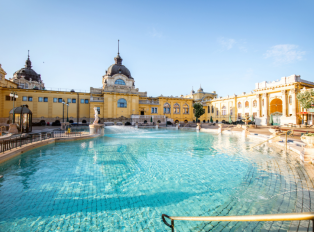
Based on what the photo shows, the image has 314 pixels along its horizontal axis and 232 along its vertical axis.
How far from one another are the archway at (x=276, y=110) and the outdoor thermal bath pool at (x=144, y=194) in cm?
3389

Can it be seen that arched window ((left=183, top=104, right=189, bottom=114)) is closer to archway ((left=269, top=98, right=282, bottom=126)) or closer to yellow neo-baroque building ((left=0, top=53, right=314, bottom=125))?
yellow neo-baroque building ((left=0, top=53, right=314, bottom=125))

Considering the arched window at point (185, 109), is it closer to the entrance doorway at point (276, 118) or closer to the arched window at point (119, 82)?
the arched window at point (119, 82)

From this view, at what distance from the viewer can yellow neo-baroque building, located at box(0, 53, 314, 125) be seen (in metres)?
34.2

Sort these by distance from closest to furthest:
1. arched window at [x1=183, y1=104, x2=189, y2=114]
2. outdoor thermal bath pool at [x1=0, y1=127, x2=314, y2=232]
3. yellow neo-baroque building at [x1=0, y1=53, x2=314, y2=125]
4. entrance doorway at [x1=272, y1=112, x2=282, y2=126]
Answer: outdoor thermal bath pool at [x1=0, y1=127, x2=314, y2=232]
yellow neo-baroque building at [x1=0, y1=53, x2=314, y2=125]
entrance doorway at [x1=272, y1=112, x2=282, y2=126]
arched window at [x1=183, y1=104, x2=189, y2=114]

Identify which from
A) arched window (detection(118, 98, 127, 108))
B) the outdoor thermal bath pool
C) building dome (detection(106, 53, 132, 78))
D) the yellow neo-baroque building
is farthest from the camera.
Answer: building dome (detection(106, 53, 132, 78))

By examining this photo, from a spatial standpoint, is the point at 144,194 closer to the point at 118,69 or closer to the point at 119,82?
the point at 119,82

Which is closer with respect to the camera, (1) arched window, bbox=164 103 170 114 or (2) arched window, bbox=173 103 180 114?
(1) arched window, bbox=164 103 170 114

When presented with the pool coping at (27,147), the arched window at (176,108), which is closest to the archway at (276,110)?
the arched window at (176,108)

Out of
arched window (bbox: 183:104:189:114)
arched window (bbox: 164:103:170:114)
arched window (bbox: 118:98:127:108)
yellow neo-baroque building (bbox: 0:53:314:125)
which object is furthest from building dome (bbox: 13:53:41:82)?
arched window (bbox: 183:104:189:114)

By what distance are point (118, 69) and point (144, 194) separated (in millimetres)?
46083

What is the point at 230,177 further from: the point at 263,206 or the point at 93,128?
the point at 93,128

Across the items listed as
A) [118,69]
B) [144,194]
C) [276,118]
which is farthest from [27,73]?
[276,118]

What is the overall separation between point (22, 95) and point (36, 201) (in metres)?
43.7

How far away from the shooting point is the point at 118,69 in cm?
4675
